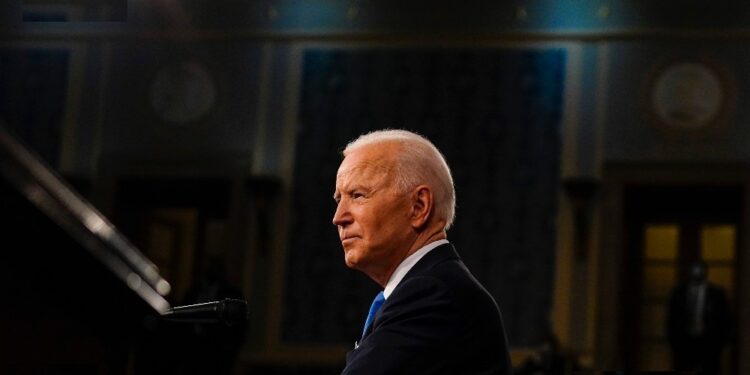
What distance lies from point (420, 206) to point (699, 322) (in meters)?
7.88

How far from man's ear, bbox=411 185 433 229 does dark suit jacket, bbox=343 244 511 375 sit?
0.49 feet

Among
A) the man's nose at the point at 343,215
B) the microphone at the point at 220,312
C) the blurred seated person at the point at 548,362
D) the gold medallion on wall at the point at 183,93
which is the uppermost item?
the gold medallion on wall at the point at 183,93

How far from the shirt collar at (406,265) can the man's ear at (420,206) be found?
0.13ft

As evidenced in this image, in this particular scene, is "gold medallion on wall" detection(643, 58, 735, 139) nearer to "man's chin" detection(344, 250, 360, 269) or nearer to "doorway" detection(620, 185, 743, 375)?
"doorway" detection(620, 185, 743, 375)

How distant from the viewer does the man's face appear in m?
2.18

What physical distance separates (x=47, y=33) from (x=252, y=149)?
190 centimetres

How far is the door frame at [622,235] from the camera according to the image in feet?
33.3

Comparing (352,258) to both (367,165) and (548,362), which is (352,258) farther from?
(548,362)

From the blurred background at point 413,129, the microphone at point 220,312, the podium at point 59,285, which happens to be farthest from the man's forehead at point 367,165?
the blurred background at point 413,129

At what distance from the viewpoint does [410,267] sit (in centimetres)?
215

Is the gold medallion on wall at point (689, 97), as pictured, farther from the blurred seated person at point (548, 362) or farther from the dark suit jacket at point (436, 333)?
the dark suit jacket at point (436, 333)

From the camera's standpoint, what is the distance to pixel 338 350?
1069cm

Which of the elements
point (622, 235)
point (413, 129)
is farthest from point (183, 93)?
point (622, 235)

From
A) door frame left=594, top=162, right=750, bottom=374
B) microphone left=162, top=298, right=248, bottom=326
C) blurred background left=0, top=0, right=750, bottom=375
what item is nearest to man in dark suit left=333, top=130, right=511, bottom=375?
microphone left=162, top=298, right=248, bottom=326
